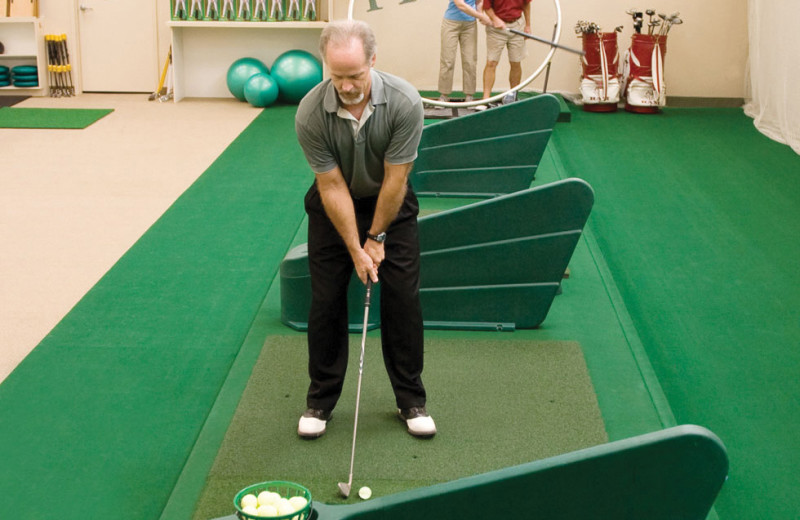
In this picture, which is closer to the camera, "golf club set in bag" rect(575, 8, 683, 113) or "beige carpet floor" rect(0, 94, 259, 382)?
"beige carpet floor" rect(0, 94, 259, 382)

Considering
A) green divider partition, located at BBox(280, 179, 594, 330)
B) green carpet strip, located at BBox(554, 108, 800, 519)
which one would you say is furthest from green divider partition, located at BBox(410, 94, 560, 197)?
green divider partition, located at BBox(280, 179, 594, 330)

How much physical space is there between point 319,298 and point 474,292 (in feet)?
3.28

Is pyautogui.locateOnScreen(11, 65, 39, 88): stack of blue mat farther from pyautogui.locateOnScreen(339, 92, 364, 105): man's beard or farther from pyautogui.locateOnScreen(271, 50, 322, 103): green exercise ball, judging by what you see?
pyautogui.locateOnScreen(339, 92, 364, 105): man's beard

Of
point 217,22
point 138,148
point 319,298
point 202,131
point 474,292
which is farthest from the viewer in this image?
point 217,22

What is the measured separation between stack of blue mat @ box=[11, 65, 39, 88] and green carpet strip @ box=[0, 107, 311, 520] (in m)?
3.94

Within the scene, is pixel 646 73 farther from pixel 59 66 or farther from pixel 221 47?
pixel 59 66

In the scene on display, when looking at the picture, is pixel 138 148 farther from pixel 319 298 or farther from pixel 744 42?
pixel 744 42

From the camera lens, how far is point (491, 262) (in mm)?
3486

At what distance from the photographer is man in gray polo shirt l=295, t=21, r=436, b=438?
7.84ft

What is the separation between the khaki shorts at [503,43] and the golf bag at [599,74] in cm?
72

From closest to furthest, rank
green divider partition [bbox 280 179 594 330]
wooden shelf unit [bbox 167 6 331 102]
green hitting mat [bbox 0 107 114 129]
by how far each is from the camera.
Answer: green divider partition [bbox 280 179 594 330], green hitting mat [bbox 0 107 114 129], wooden shelf unit [bbox 167 6 331 102]

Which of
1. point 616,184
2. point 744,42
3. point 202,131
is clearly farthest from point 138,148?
point 744,42

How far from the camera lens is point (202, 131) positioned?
7.14 metres

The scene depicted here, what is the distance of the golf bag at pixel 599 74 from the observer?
25.7ft
